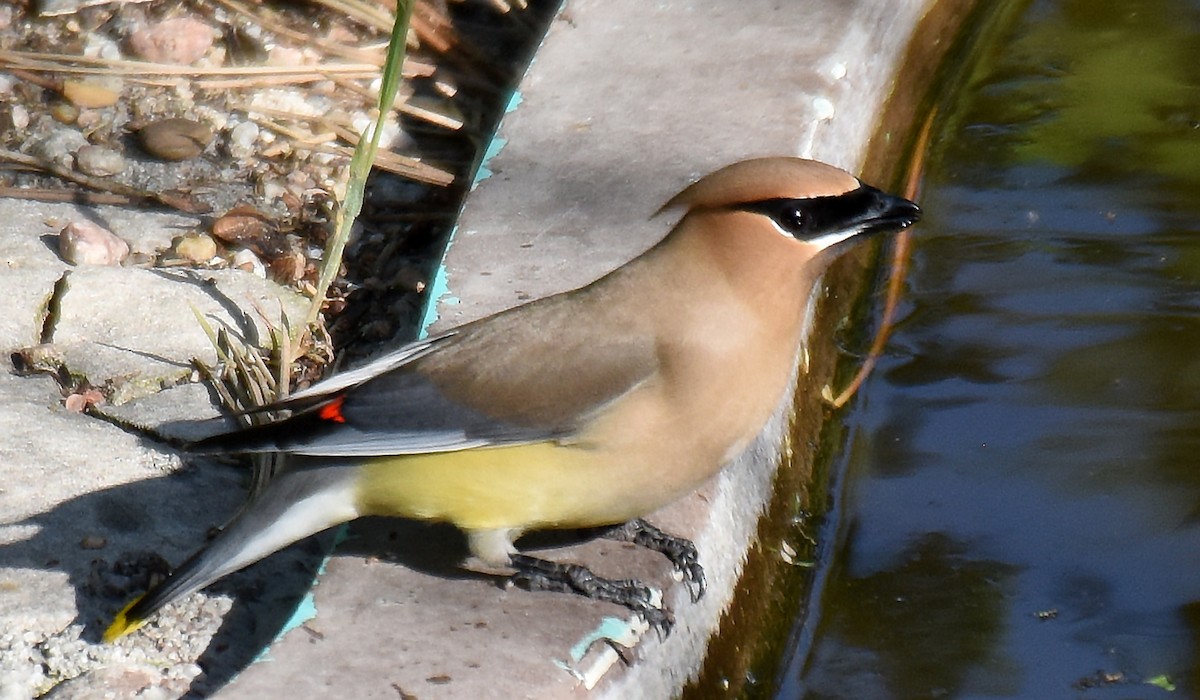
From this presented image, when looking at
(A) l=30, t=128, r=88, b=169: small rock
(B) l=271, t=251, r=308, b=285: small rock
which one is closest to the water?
(B) l=271, t=251, r=308, b=285: small rock

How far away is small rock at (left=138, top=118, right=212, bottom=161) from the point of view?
4340 millimetres

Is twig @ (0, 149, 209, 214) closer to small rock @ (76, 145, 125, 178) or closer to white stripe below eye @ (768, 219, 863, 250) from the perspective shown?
small rock @ (76, 145, 125, 178)

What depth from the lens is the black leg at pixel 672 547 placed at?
296 centimetres

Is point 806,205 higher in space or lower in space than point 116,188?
higher

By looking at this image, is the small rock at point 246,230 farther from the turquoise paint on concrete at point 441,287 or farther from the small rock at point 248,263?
the turquoise paint on concrete at point 441,287

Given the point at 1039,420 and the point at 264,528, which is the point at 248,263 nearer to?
the point at 264,528

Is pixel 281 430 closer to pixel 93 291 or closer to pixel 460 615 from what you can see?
pixel 460 615

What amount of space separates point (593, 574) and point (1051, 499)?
99 centimetres

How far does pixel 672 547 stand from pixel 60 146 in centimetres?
217

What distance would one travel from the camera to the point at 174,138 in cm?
435

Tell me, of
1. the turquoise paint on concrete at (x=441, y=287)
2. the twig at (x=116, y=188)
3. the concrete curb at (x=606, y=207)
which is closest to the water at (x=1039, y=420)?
the concrete curb at (x=606, y=207)

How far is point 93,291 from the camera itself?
3.82 metres

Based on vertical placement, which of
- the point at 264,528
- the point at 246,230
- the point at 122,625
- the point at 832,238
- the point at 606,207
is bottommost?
the point at 122,625

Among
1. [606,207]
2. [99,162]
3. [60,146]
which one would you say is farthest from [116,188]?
[606,207]
